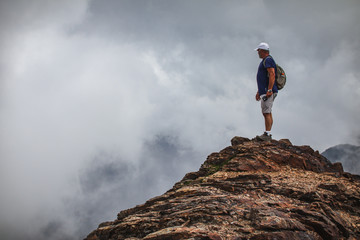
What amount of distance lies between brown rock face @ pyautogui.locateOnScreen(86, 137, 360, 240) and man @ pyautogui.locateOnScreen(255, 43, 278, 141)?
7.89 ft

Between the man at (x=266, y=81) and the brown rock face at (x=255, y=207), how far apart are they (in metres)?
2.41

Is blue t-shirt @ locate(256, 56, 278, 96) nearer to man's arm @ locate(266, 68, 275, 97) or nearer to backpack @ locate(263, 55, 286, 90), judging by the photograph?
backpack @ locate(263, 55, 286, 90)

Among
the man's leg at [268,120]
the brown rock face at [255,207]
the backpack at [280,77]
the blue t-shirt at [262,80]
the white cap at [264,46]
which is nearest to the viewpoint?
the brown rock face at [255,207]

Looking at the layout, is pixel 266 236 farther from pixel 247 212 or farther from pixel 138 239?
pixel 138 239

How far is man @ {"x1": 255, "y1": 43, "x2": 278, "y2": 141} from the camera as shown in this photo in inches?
543

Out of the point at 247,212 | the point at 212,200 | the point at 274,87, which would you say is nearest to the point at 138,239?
the point at 212,200

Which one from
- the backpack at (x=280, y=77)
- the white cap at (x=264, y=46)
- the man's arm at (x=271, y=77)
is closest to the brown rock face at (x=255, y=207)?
the man's arm at (x=271, y=77)

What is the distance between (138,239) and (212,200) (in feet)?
9.54

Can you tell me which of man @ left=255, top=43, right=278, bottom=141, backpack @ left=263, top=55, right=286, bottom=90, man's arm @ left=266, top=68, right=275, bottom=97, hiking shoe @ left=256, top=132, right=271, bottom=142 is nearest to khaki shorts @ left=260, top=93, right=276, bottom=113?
man @ left=255, top=43, right=278, bottom=141

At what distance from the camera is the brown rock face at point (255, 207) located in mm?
7598

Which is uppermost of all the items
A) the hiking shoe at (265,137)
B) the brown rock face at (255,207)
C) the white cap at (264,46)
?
the white cap at (264,46)

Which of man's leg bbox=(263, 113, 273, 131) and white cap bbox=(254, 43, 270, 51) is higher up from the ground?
white cap bbox=(254, 43, 270, 51)

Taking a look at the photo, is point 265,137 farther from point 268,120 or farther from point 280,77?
point 280,77

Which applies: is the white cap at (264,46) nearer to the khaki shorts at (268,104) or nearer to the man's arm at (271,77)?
the man's arm at (271,77)
